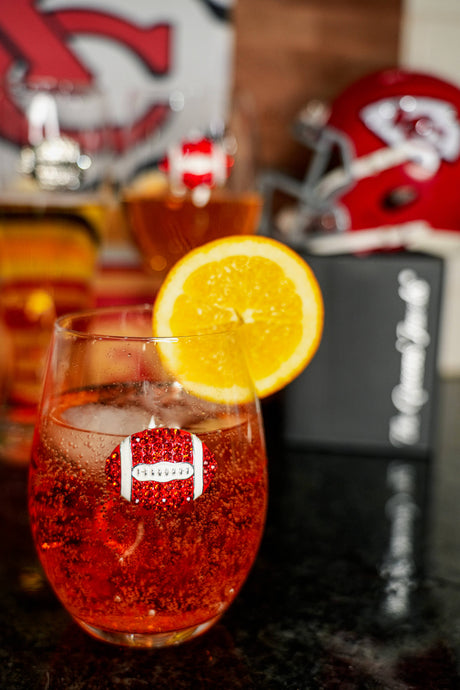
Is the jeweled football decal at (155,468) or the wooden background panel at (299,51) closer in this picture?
the jeweled football decal at (155,468)

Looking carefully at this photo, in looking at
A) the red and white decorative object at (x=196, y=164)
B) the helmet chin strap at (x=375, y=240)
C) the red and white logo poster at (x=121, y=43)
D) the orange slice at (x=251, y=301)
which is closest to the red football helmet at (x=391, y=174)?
the helmet chin strap at (x=375, y=240)

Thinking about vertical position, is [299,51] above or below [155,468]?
above

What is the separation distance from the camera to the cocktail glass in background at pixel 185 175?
0.98 metres

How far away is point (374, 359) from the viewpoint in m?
0.97

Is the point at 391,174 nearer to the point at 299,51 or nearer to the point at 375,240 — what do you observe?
the point at 375,240

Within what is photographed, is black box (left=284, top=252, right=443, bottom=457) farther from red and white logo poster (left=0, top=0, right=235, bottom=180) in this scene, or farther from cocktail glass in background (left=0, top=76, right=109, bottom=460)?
red and white logo poster (left=0, top=0, right=235, bottom=180)

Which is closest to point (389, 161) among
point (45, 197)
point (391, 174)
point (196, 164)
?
point (391, 174)

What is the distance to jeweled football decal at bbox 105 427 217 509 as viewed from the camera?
50 cm

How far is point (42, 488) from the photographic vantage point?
21.3 inches

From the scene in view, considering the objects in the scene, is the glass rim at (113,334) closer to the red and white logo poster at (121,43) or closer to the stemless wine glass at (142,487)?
the stemless wine glass at (142,487)

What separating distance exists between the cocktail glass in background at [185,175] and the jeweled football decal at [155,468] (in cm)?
48

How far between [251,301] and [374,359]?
0.41 meters

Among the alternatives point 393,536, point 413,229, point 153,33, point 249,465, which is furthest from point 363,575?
point 153,33

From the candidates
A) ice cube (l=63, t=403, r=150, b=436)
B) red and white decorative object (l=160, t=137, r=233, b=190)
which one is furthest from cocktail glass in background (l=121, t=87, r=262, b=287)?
ice cube (l=63, t=403, r=150, b=436)
